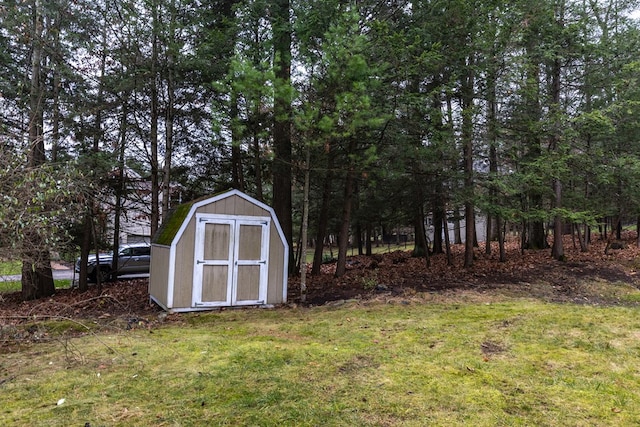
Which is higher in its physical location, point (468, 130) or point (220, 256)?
point (468, 130)

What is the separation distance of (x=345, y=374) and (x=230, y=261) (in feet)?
13.2

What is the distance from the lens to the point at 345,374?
3443mm

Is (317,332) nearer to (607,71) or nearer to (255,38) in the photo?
(255,38)

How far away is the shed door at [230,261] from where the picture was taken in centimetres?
678

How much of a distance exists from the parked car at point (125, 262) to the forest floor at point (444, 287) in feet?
8.71

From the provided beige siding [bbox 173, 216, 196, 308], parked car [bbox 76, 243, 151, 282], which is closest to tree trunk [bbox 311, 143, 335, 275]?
beige siding [bbox 173, 216, 196, 308]

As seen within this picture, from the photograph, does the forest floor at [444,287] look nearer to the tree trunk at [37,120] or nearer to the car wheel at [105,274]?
the tree trunk at [37,120]

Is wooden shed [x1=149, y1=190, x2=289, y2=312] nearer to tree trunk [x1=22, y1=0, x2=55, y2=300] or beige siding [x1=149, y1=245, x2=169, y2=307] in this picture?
beige siding [x1=149, y1=245, x2=169, y2=307]

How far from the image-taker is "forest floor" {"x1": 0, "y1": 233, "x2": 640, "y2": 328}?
23.1 ft

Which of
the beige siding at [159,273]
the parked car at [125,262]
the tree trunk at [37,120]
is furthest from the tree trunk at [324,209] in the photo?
the parked car at [125,262]

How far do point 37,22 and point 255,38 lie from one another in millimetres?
4629

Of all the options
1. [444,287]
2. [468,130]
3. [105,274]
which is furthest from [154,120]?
[444,287]

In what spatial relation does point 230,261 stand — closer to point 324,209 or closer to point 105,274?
point 324,209

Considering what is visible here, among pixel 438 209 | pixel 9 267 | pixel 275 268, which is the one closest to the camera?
pixel 9 267
